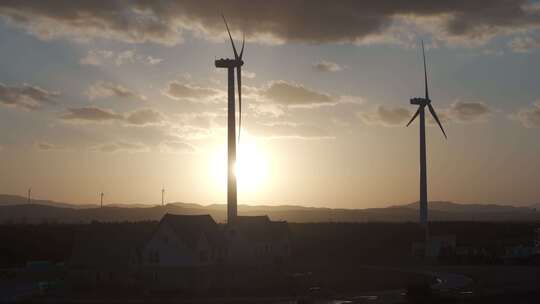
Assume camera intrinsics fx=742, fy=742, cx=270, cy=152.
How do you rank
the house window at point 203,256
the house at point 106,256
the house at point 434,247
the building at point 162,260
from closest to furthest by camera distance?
the building at point 162,260 → the house at point 106,256 → the house window at point 203,256 → the house at point 434,247

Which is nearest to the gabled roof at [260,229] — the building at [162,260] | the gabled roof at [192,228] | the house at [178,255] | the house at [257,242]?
the house at [257,242]

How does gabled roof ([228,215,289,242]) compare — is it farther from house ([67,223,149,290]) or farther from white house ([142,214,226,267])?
house ([67,223,149,290])

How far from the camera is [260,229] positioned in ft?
347

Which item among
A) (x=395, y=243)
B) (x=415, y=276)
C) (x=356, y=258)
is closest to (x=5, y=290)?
(x=415, y=276)

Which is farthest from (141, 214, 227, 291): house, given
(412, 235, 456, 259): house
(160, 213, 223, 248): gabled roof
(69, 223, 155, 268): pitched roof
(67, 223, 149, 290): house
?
(412, 235, 456, 259): house

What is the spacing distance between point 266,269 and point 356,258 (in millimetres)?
29630

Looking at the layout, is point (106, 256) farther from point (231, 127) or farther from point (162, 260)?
point (231, 127)

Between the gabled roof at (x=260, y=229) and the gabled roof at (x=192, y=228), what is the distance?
25.9ft

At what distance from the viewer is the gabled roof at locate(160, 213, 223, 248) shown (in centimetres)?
8588

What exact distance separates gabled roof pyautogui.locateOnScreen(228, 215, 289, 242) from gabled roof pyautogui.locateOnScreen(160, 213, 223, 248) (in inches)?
311

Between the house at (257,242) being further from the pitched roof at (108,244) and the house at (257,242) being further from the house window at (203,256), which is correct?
the pitched roof at (108,244)

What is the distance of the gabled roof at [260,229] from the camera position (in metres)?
103

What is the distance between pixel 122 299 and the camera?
68.0 m

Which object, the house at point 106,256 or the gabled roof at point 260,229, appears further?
the gabled roof at point 260,229
